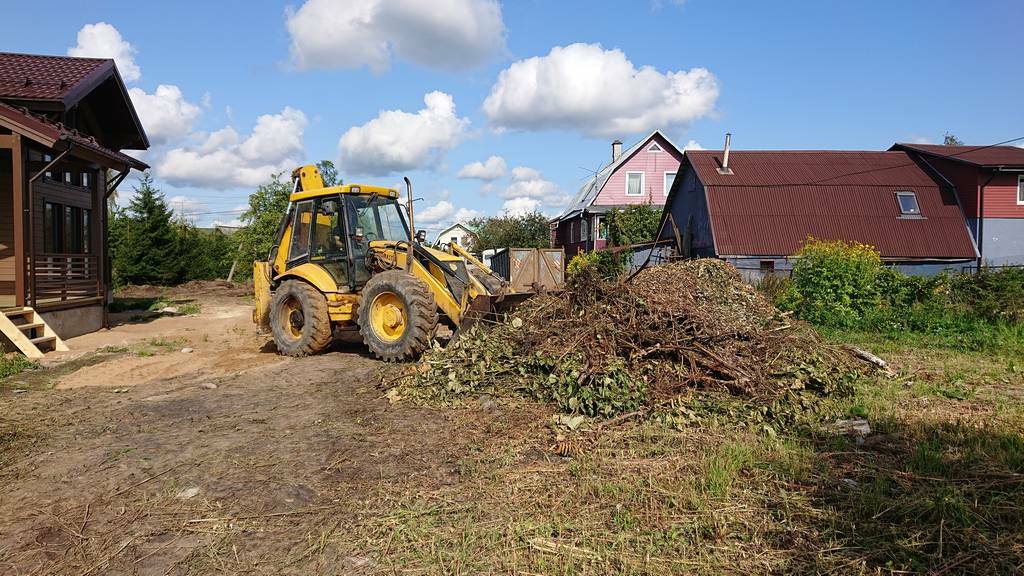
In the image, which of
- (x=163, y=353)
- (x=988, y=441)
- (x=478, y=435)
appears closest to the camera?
(x=988, y=441)

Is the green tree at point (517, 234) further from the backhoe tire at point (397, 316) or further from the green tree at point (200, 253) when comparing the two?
the backhoe tire at point (397, 316)

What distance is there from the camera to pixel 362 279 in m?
9.50

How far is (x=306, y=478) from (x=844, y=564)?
3.31 metres

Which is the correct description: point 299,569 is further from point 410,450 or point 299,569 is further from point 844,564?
point 844,564

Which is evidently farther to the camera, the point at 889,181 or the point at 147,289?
the point at 147,289

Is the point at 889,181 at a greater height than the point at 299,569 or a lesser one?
greater

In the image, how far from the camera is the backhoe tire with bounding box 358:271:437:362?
8219 mm

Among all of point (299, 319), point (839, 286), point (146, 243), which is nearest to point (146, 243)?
point (146, 243)

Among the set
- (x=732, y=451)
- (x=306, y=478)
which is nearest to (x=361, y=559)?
(x=306, y=478)

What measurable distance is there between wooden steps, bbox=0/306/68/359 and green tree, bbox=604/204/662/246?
77.4 feet

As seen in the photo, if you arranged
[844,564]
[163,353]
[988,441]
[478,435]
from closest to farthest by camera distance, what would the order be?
[844,564] → [988,441] → [478,435] → [163,353]

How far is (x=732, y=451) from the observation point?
14.9ft

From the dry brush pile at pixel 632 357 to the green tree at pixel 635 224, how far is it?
22.9 meters

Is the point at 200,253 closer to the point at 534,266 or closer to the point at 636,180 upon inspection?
the point at 534,266
